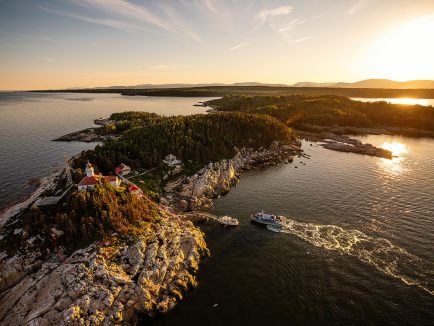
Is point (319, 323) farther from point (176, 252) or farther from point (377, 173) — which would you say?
point (377, 173)

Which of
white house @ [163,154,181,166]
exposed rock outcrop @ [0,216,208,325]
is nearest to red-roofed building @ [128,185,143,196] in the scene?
exposed rock outcrop @ [0,216,208,325]

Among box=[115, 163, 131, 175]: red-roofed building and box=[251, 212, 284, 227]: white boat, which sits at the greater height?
box=[115, 163, 131, 175]: red-roofed building

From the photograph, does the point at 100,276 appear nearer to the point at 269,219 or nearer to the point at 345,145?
the point at 269,219

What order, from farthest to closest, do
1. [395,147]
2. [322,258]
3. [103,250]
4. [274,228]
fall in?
[395,147]
[274,228]
[322,258]
[103,250]

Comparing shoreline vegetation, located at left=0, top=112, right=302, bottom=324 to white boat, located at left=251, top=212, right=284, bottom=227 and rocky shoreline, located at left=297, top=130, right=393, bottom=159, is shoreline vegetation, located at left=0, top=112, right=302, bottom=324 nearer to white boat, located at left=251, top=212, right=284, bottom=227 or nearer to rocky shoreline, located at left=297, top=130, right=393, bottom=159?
white boat, located at left=251, top=212, right=284, bottom=227

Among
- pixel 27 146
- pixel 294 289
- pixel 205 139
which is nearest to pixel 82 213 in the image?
pixel 294 289

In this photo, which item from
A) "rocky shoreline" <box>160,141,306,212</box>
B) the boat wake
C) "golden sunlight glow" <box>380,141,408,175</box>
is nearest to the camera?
the boat wake

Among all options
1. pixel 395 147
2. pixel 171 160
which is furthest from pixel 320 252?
pixel 395 147

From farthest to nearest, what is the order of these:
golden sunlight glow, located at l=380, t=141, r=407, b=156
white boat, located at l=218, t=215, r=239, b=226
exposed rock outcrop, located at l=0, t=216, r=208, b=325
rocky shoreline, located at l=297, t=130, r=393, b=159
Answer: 1. golden sunlight glow, located at l=380, t=141, r=407, b=156
2. rocky shoreline, located at l=297, t=130, r=393, b=159
3. white boat, located at l=218, t=215, r=239, b=226
4. exposed rock outcrop, located at l=0, t=216, r=208, b=325
